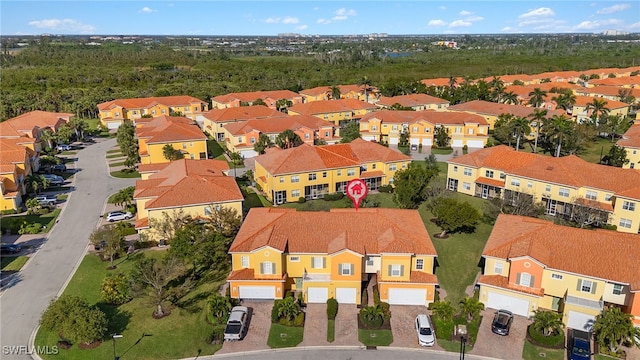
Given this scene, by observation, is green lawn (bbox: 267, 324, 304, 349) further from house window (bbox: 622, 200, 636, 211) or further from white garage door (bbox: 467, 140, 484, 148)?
white garage door (bbox: 467, 140, 484, 148)

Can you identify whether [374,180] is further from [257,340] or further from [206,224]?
[257,340]

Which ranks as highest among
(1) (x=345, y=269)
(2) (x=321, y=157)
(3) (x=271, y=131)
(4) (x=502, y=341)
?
(3) (x=271, y=131)

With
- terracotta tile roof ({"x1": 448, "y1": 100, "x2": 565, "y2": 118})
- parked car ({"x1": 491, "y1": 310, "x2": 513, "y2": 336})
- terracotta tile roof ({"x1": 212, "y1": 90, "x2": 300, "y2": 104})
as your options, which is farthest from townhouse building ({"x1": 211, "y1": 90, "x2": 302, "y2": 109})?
parked car ({"x1": 491, "y1": 310, "x2": 513, "y2": 336})

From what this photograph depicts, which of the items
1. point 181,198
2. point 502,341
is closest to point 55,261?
point 181,198

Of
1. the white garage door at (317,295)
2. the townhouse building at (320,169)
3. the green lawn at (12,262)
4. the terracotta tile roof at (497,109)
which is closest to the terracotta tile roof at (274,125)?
the townhouse building at (320,169)

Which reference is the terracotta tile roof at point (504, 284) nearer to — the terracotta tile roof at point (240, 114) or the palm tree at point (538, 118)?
the palm tree at point (538, 118)

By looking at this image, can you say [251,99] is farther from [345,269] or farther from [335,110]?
[345,269]

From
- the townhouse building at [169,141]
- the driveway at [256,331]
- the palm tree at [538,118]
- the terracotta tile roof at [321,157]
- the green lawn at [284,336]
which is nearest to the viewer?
the driveway at [256,331]
